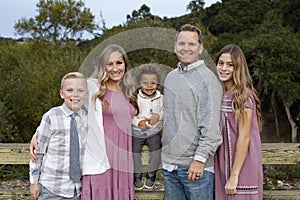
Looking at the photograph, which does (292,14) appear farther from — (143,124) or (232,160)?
(232,160)

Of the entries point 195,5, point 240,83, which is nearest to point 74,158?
point 240,83

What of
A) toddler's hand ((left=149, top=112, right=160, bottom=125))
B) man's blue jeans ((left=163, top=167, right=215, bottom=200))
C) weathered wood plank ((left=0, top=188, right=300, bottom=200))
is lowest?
weathered wood plank ((left=0, top=188, right=300, bottom=200))

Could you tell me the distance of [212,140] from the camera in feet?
9.37

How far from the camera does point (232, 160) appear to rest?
2.99m

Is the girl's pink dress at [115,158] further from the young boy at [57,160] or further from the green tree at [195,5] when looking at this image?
the green tree at [195,5]

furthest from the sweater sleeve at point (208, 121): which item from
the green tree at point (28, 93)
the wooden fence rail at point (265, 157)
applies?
the green tree at point (28, 93)

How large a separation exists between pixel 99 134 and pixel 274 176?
5289 millimetres

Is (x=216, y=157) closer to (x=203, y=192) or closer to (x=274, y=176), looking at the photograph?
(x=203, y=192)

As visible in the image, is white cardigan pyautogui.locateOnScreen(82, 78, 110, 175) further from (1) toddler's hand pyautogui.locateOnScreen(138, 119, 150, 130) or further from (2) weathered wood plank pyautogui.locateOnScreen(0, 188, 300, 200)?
(2) weathered wood plank pyautogui.locateOnScreen(0, 188, 300, 200)

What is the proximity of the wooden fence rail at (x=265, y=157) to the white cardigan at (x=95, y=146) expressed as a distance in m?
0.43

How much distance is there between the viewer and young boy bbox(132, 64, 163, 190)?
325 cm

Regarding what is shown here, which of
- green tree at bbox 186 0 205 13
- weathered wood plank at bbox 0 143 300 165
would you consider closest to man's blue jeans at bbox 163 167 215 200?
weathered wood plank at bbox 0 143 300 165

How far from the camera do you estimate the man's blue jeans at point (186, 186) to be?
9.64 feet

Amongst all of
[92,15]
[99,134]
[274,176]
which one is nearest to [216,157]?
[99,134]
